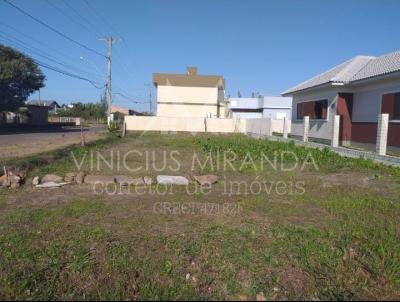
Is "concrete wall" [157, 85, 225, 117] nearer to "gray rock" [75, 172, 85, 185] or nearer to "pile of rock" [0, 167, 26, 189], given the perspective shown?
"gray rock" [75, 172, 85, 185]

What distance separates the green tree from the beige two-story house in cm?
1379

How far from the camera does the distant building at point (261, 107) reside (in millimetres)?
53562

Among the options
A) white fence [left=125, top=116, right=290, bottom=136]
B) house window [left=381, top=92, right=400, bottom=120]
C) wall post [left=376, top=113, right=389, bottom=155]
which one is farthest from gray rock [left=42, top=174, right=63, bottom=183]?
white fence [left=125, top=116, right=290, bottom=136]

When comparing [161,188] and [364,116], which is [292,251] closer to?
[161,188]

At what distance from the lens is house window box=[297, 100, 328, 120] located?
19241 mm

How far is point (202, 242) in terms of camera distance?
177 inches

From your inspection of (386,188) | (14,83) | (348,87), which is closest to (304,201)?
(386,188)

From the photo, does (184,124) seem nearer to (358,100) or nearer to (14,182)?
(358,100)

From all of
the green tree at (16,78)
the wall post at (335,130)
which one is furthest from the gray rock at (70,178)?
the green tree at (16,78)

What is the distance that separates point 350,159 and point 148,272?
1063cm

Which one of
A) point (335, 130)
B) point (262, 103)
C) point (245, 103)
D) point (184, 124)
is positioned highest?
point (245, 103)

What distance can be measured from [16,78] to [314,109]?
2974cm

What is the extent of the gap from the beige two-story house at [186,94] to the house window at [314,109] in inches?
877

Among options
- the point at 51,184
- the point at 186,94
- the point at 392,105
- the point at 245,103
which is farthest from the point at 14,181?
the point at 245,103
